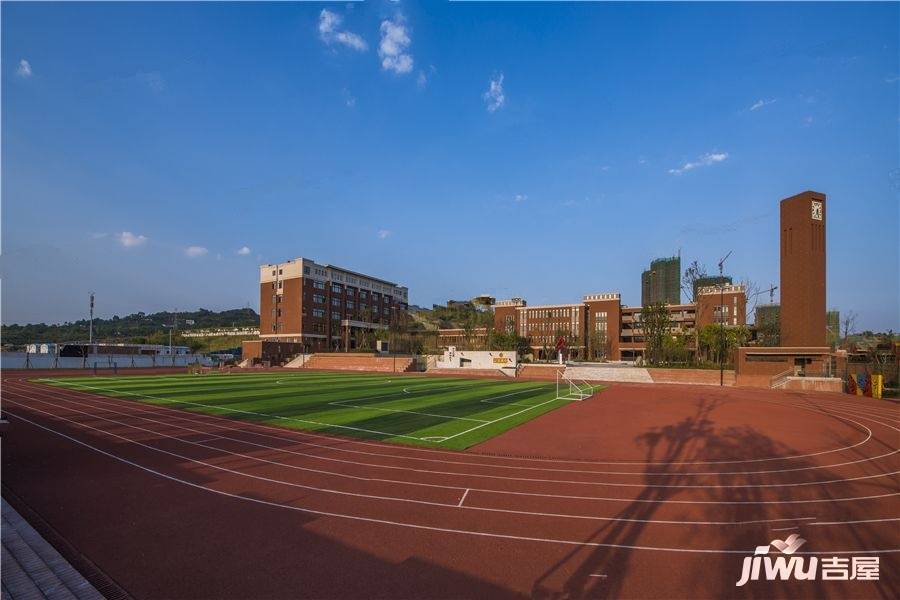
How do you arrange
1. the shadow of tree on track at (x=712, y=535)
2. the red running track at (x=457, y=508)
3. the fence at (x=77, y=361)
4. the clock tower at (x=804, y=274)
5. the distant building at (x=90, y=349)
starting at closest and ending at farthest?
the shadow of tree on track at (x=712, y=535) < the red running track at (x=457, y=508) < the clock tower at (x=804, y=274) < the fence at (x=77, y=361) < the distant building at (x=90, y=349)

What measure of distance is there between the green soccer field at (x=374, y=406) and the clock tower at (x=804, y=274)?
31.4 m

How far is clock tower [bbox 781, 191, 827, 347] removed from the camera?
49312mm

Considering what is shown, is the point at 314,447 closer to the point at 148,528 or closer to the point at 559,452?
the point at 148,528

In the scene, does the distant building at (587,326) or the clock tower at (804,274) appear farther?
the distant building at (587,326)

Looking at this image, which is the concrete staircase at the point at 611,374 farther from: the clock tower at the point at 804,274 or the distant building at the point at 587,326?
the distant building at the point at 587,326

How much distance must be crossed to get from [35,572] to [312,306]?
309 ft

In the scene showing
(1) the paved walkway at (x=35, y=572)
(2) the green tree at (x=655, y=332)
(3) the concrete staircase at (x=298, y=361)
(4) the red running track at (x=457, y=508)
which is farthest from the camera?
(3) the concrete staircase at (x=298, y=361)

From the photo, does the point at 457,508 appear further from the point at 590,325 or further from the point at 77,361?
the point at 590,325

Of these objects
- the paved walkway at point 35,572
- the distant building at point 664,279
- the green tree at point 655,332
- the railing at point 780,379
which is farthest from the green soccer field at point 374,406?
the distant building at point 664,279

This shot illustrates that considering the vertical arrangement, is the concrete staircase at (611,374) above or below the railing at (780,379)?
below

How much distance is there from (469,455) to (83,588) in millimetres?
10886

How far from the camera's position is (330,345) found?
104 m

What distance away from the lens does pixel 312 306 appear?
9856 centimetres

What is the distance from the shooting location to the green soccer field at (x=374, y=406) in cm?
1998
